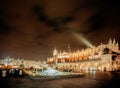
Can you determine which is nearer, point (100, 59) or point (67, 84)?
point (67, 84)

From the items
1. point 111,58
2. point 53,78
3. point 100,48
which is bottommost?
point 53,78

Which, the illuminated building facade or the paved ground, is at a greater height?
the illuminated building facade

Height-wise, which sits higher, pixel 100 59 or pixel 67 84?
pixel 100 59

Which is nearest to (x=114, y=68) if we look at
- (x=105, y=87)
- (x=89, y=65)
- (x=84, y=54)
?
(x=89, y=65)

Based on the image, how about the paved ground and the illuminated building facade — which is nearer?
the paved ground

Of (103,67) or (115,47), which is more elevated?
(115,47)

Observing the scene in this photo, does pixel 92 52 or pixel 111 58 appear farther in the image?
pixel 92 52

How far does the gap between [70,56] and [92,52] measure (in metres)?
43.0

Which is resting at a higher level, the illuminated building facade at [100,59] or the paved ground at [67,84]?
the illuminated building facade at [100,59]

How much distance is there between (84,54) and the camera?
164125 mm

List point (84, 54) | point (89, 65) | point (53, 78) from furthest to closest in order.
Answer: point (84, 54)
point (89, 65)
point (53, 78)

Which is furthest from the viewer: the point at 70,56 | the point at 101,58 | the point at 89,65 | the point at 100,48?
the point at 70,56

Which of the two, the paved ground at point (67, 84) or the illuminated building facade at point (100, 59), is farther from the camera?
the illuminated building facade at point (100, 59)

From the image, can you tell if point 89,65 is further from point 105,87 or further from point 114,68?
point 105,87
